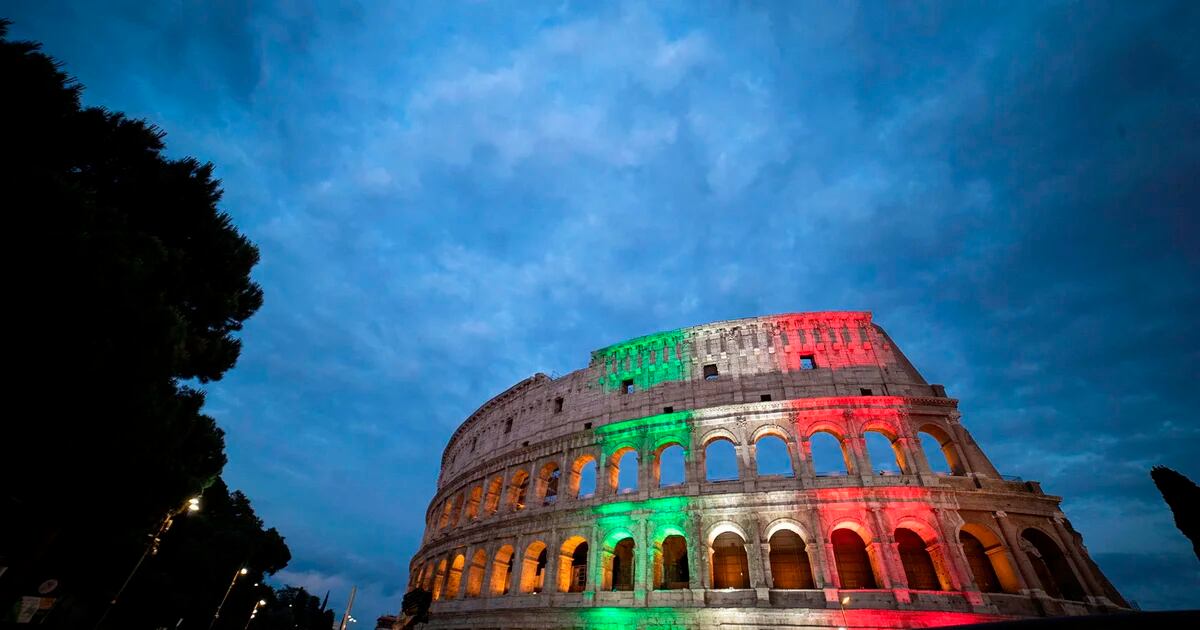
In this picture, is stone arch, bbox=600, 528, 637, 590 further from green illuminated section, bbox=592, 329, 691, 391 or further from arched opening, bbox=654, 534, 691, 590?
green illuminated section, bbox=592, 329, 691, 391

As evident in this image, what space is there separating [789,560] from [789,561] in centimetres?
4

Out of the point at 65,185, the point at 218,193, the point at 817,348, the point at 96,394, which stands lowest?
the point at 96,394

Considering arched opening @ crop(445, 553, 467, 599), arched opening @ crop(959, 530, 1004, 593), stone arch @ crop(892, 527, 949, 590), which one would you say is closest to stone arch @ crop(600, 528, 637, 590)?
arched opening @ crop(445, 553, 467, 599)

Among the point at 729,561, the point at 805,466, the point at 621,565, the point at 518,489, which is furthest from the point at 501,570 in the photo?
the point at 805,466

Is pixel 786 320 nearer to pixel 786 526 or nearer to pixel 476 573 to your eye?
pixel 786 526

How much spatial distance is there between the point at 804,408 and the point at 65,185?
24581mm

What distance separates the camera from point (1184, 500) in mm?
17328

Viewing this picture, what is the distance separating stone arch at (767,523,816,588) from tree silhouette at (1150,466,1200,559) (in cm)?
1232

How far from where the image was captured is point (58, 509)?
10.3m

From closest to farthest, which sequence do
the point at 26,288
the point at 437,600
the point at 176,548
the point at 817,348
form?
the point at 26,288 < the point at 817,348 < the point at 437,600 < the point at 176,548

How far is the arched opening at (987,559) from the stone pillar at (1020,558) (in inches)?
9.2

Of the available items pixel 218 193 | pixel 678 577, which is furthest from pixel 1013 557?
pixel 218 193

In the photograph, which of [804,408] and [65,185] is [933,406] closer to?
[804,408]

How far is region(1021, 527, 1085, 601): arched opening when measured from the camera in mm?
18172
